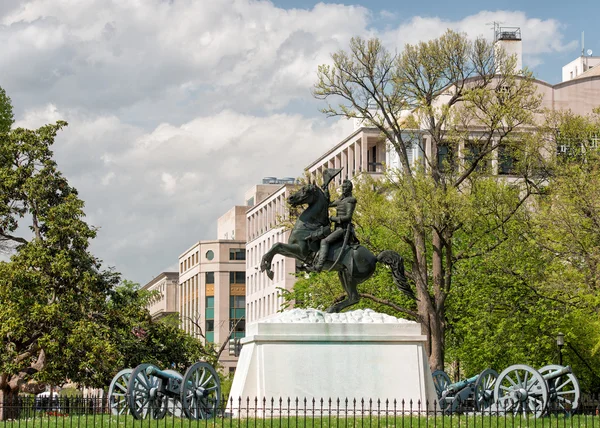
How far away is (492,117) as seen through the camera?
42.5m

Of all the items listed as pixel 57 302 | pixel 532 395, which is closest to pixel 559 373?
pixel 532 395

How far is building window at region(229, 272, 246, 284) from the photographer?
417ft

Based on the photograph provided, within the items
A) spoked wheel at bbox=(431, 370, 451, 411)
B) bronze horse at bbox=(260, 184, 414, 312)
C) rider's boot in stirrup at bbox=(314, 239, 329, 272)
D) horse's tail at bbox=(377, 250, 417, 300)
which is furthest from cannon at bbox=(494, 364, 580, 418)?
rider's boot in stirrup at bbox=(314, 239, 329, 272)

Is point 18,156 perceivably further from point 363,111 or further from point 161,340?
point 363,111

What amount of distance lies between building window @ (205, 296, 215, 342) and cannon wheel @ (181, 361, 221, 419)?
100 m

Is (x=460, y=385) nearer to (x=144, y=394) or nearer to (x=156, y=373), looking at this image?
(x=156, y=373)

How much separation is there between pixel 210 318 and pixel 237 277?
5275 millimetres

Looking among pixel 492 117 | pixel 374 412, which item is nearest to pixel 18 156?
pixel 492 117

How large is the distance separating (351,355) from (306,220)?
11.0 ft

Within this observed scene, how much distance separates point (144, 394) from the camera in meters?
24.7

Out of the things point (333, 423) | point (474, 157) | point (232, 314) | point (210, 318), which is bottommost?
point (333, 423)

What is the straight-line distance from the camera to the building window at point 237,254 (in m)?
128

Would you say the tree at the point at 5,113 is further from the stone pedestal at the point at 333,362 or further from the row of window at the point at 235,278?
the row of window at the point at 235,278

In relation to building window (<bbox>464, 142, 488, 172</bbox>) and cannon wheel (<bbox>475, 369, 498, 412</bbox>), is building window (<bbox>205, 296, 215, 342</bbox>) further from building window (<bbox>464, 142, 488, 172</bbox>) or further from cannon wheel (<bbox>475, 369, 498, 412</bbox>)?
cannon wheel (<bbox>475, 369, 498, 412</bbox>)
